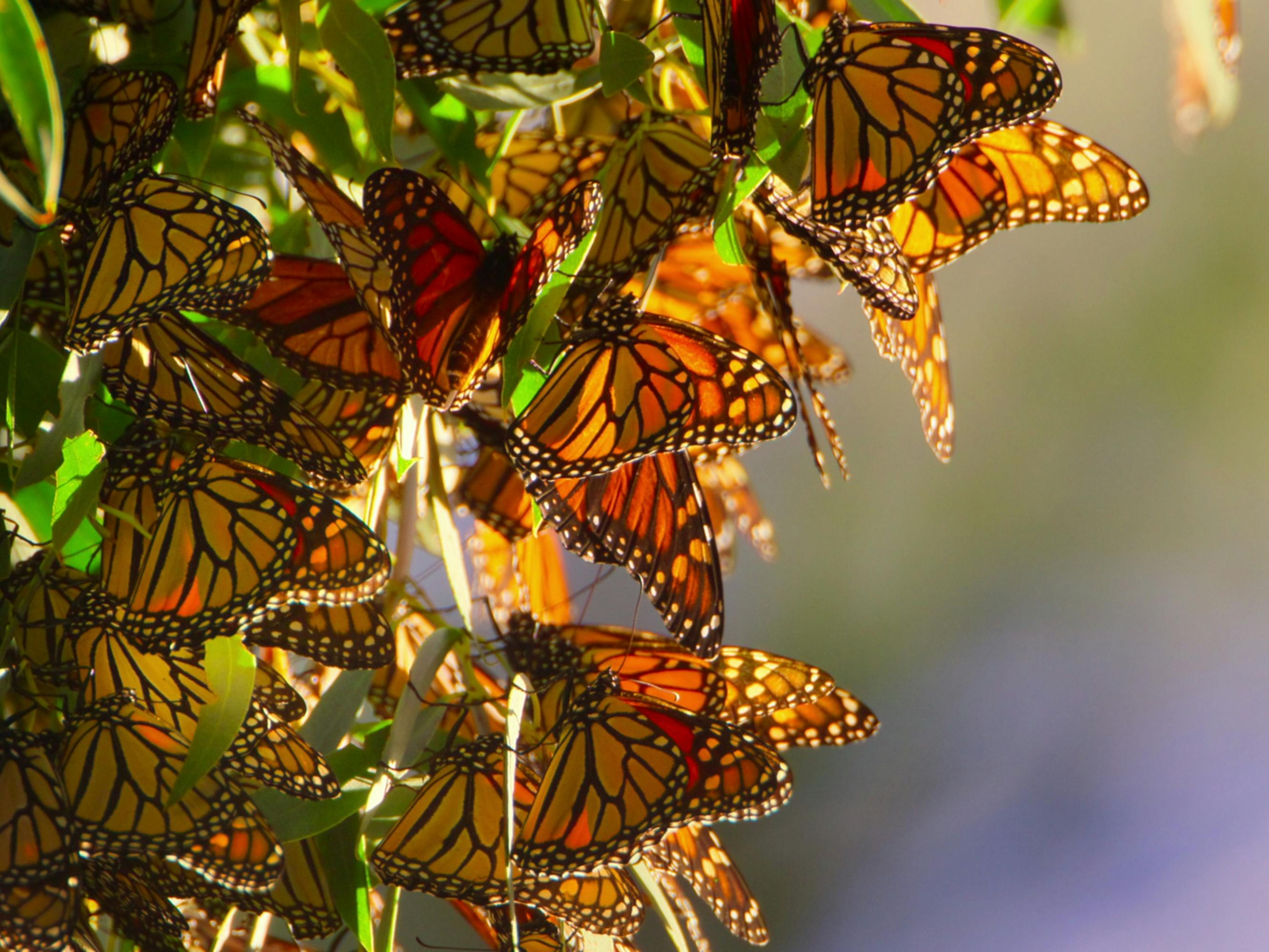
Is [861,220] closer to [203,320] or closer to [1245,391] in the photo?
[203,320]

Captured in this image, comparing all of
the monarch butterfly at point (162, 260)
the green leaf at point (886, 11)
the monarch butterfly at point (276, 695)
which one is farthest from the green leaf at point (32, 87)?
the green leaf at point (886, 11)

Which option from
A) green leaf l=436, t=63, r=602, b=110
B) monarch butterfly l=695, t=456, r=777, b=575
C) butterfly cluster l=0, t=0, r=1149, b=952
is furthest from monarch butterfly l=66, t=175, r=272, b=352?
monarch butterfly l=695, t=456, r=777, b=575

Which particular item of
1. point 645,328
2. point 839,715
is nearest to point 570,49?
point 645,328

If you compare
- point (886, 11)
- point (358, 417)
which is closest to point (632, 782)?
point (358, 417)

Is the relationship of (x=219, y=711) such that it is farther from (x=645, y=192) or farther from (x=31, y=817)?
(x=645, y=192)

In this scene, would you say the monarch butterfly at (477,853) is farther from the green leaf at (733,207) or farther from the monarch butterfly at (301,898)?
the green leaf at (733,207)
